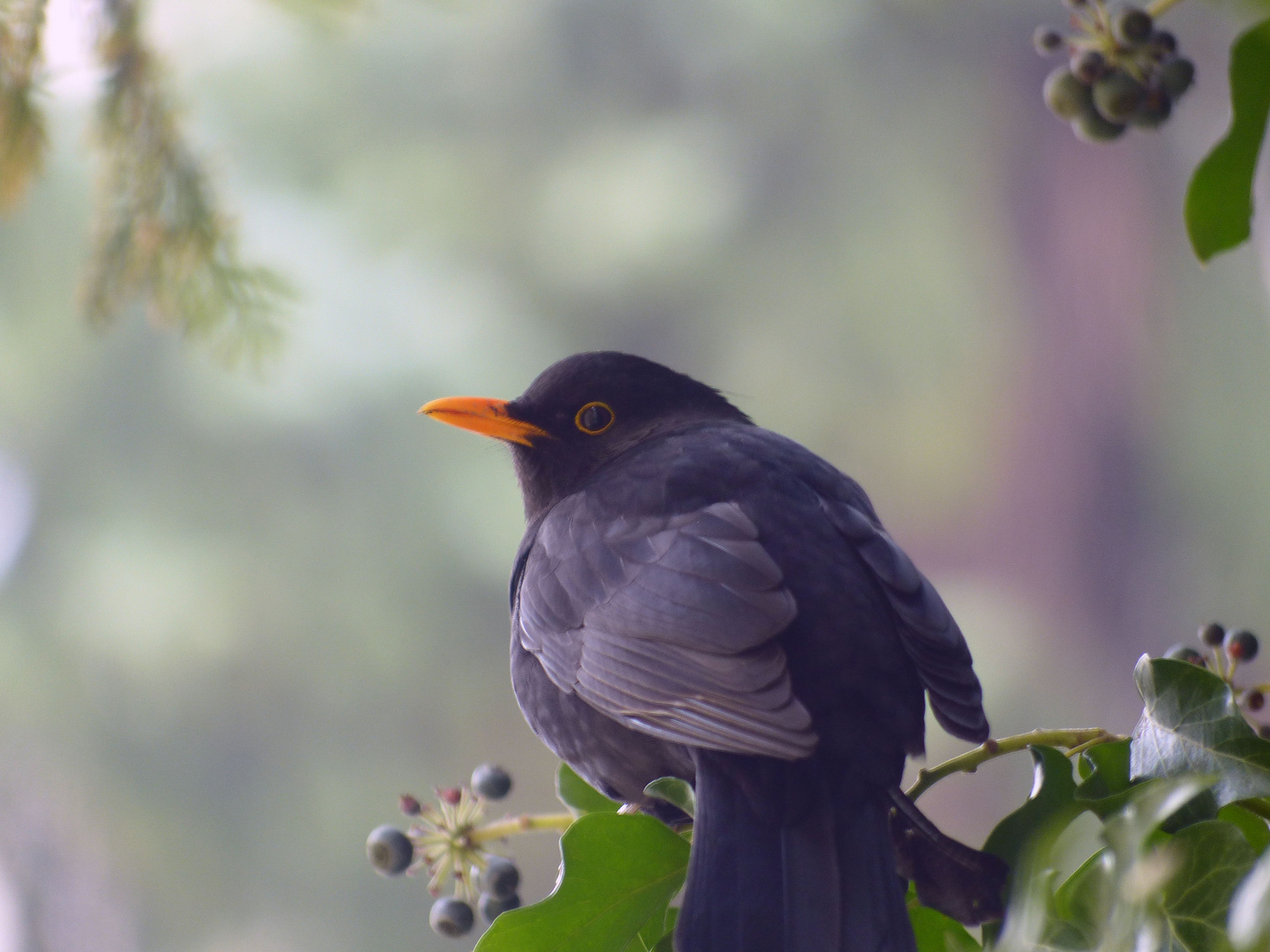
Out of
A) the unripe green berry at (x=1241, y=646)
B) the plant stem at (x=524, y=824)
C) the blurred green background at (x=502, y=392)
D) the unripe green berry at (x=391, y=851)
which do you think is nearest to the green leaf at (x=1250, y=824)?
the unripe green berry at (x=1241, y=646)

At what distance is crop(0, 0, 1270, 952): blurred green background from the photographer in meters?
7.26

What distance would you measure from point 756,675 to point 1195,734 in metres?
0.47

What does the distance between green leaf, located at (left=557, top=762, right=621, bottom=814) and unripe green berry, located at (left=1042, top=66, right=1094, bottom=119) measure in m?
1.01

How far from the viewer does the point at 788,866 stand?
1312 millimetres

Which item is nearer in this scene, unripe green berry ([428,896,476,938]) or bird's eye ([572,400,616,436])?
unripe green berry ([428,896,476,938])

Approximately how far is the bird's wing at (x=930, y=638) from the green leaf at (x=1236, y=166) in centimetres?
55

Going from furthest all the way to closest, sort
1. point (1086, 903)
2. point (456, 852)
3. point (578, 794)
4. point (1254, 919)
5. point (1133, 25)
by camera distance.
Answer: point (578, 794)
point (456, 852)
point (1133, 25)
point (1086, 903)
point (1254, 919)

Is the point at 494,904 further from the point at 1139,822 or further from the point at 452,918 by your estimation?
the point at 1139,822

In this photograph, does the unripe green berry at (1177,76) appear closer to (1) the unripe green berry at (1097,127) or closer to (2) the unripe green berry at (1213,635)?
(1) the unripe green berry at (1097,127)

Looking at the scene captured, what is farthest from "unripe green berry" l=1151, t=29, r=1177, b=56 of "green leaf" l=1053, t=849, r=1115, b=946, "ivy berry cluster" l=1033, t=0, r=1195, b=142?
"green leaf" l=1053, t=849, r=1115, b=946

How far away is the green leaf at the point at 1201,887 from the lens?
40.8 inches

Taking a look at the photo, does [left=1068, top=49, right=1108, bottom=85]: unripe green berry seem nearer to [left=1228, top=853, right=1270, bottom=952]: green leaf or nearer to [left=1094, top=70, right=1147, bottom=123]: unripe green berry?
[left=1094, top=70, right=1147, bottom=123]: unripe green berry

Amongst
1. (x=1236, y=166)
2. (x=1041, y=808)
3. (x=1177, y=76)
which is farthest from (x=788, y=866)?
(x=1177, y=76)

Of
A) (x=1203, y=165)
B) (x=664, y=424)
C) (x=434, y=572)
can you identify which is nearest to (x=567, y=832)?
(x=1203, y=165)
